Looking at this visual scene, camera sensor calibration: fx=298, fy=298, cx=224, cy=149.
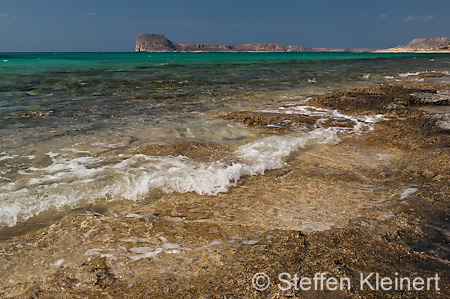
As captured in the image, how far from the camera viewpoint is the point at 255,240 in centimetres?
285

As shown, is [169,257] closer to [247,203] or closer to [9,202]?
[247,203]

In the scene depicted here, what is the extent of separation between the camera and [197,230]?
3066 millimetres

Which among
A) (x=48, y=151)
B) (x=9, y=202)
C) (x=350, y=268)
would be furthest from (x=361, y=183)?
(x=48, y=151)

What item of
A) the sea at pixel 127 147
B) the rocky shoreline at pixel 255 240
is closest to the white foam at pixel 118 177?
the sea at pixel 127 147

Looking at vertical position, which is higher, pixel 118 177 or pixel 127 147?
pixel 127 147

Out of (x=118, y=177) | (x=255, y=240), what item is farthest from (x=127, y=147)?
(x=255, y=240)

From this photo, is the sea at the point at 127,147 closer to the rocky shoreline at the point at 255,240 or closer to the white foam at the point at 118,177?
the white foam at the point at 118,177

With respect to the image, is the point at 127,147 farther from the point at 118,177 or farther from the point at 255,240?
the point at 255,240

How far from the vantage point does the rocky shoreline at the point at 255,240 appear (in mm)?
2299

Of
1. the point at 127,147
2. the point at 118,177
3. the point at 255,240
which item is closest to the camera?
the point at 255,240

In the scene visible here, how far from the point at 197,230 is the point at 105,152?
3.18 metres

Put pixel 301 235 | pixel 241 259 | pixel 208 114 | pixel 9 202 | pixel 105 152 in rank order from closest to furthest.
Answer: pixel 241 259
pixel 301 235
pixel 9 202
pixel 105 152
pixel 208 114

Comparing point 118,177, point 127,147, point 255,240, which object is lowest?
point 255,240

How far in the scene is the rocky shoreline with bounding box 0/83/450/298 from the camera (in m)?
2.30
